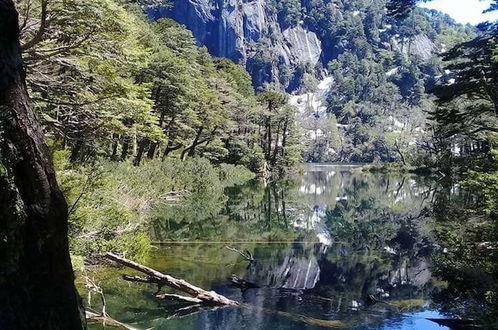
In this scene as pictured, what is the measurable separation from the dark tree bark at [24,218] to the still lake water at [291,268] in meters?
5.90

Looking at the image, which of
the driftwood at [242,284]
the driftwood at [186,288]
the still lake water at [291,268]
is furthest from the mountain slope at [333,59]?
the driftwood at [186,288]

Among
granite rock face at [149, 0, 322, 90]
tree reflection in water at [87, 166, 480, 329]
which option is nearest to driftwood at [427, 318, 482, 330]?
tree reflection in water at [87, 166, 480, 329]

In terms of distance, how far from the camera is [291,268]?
39.8 ft

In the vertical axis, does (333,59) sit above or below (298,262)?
above

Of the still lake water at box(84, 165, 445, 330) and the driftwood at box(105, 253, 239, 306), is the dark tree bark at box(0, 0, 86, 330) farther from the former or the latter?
the driftwood at box(105, 253, 239, 306)

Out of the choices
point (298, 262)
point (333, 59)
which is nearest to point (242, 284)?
point (298, 262)

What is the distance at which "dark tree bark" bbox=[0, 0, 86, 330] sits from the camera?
69.0 inches

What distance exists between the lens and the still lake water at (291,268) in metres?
8.34

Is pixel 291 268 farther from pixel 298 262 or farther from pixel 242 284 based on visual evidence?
pixel 242 284

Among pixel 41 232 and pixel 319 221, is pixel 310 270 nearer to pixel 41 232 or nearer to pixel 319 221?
pixel 319 221

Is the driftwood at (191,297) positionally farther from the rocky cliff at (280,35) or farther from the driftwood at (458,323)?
the rocky cliff at (280,35)

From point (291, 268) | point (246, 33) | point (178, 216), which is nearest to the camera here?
point (291, 268)

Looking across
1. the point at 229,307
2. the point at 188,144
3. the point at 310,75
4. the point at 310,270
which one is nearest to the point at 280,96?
the point at 188,144

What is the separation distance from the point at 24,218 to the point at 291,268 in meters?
10.8
